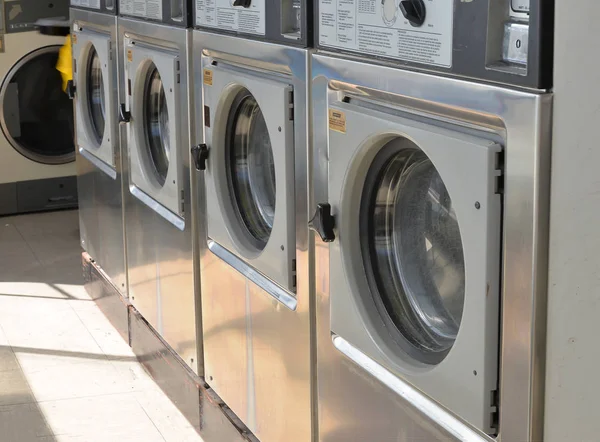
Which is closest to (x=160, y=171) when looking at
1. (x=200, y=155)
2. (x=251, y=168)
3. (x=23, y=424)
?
(x=200, y=155)

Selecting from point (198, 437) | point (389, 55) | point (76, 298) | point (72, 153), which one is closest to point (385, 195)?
point (389, 55)

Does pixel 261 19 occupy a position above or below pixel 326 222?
above

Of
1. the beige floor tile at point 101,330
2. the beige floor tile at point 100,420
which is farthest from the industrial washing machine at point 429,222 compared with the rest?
the beige floor tile at point 101,330

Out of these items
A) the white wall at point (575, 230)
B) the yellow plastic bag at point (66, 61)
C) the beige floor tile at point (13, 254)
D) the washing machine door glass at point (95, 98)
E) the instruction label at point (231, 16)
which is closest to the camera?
the white wall at point (575, 230)

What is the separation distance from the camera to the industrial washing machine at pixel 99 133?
3.60 meters

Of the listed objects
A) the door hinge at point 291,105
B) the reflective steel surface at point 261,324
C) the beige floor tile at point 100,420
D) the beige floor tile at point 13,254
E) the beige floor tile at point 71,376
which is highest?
the door hinge at point 291,105

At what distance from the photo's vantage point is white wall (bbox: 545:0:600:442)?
124 centimetres

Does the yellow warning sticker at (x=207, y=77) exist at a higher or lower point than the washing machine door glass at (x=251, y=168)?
higher

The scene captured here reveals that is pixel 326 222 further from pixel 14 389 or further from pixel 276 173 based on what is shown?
pixel 14 389

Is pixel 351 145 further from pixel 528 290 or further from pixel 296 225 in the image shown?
pixel 528 290

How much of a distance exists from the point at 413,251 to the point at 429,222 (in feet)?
0.27

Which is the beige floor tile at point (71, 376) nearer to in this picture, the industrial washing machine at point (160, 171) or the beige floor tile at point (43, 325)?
the beige floor tile at point (43, 325)

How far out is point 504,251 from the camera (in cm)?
141

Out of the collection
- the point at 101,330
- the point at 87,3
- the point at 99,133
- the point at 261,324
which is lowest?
the point at 101,330
